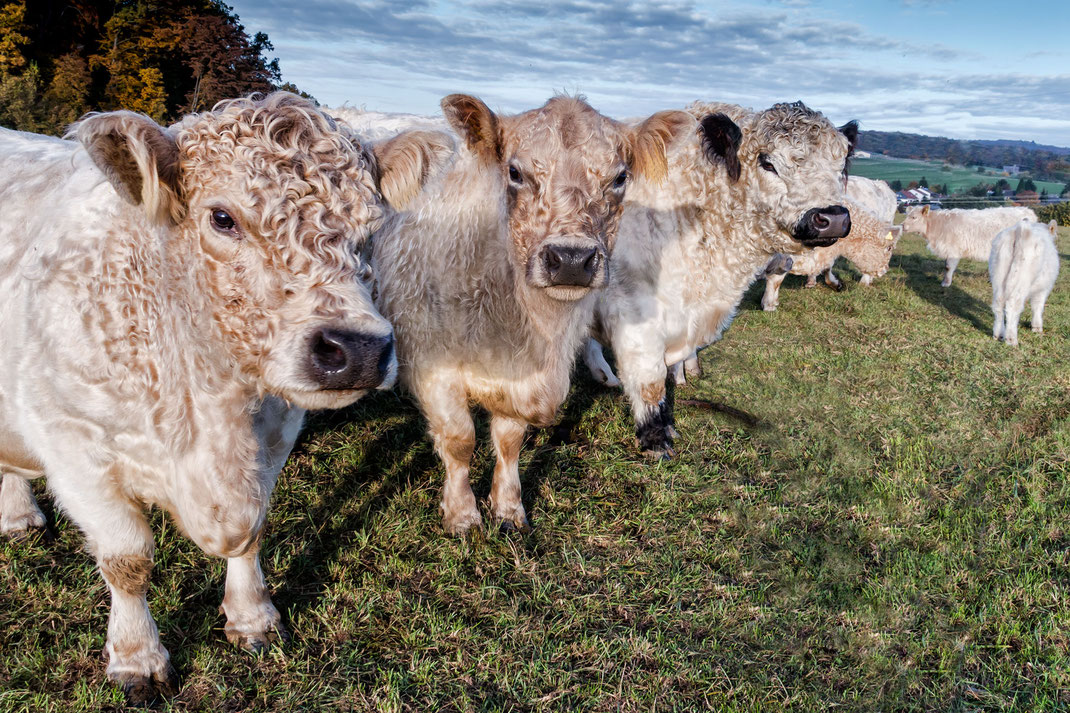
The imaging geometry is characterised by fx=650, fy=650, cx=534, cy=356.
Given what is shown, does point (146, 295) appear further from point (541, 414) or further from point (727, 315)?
point (727, 315)

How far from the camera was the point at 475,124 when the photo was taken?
4035 millimetres

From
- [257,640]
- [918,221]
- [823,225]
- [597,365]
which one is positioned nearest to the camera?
[257,640]

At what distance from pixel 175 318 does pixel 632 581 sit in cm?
297

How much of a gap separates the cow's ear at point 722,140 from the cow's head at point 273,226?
4.28 metres

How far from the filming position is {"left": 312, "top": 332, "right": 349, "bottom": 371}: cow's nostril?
7.32ft

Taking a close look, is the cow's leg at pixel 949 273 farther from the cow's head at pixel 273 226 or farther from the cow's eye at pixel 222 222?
the cow's eye at pixel 222 222

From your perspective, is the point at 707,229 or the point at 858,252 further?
the point at 858,252

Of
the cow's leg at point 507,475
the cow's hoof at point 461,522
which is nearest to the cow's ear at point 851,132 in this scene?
the cow's leg at point 507,475

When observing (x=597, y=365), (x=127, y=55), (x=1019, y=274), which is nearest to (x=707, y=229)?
(x=597, y=365)

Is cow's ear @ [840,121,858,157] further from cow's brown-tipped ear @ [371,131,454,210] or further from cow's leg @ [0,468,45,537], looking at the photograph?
cow's leg @ [0,468,45,537]

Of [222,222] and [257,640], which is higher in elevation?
[222,222]

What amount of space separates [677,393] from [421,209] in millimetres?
3941

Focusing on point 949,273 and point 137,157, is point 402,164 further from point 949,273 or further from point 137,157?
point 949,273

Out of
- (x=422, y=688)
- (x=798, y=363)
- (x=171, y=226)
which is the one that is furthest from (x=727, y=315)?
(x=171, y=226)
